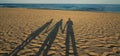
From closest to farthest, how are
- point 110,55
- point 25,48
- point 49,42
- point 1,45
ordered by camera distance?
1. point 110,55
2. point 25,48
3. point 1,45
4. point 49,42

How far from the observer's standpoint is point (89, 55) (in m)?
5.40

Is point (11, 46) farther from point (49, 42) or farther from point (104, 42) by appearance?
point (104, 42)

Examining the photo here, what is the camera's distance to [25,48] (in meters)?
6.01

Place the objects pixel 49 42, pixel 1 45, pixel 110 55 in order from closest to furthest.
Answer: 1. pixel 110 55
2. pixel 1 45
3. pixel 49 42

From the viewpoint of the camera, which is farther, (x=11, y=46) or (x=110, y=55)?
(x=11, y=46)

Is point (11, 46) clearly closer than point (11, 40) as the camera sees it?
Yes

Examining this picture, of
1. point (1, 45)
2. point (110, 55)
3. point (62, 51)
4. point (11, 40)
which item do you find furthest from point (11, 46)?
point (110, 55)

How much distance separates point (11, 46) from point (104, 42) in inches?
160

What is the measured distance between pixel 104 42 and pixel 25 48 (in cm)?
351

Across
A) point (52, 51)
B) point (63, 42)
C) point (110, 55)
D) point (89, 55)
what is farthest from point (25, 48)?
point (110, 55)

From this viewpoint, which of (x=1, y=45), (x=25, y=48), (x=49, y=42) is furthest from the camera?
(x=49, y=42)

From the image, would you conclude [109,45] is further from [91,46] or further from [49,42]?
[49,42]

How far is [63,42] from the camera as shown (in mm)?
6910

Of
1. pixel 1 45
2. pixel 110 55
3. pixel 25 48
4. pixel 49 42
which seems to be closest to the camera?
pixel 110 55
